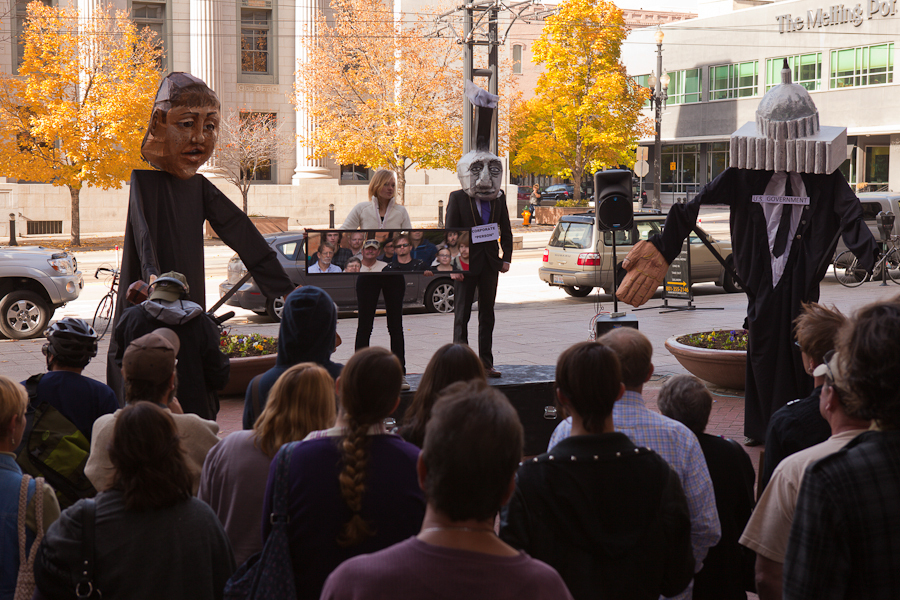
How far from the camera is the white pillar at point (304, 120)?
35156 millimetres

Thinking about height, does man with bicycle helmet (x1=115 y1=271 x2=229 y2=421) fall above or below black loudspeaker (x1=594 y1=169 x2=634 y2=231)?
below

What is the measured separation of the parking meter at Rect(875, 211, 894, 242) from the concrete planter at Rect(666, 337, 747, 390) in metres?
13.7

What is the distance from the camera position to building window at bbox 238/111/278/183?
109 feet

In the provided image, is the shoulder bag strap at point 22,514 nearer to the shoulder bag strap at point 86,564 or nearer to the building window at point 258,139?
the shoulder bag strap at point 86,564

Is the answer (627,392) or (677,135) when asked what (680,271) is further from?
(677,135)

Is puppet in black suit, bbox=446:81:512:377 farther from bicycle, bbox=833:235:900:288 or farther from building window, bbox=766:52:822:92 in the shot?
building window, bbox=766:52:822:92

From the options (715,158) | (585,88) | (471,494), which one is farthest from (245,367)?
(715,158)

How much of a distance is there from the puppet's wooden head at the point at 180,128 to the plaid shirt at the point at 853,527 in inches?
192

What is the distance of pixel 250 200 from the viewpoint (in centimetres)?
3659

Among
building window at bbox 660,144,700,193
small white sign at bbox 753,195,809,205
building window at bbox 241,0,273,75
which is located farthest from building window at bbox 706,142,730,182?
small white sign at bbox 753,195,809,205

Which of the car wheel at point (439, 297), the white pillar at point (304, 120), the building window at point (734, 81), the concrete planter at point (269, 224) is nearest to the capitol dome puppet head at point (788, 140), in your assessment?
the car wheel at point (439, 297)

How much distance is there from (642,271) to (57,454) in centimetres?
467

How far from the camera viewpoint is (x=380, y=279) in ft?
25.5

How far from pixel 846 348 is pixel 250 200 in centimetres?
3565
